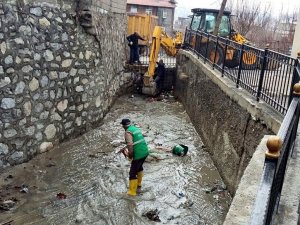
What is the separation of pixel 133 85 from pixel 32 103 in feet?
27.8

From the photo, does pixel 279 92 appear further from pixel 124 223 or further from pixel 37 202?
pixel 37 202

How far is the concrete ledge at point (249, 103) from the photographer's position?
5699 millimetres

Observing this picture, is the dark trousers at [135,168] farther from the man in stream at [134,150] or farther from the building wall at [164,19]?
the building wall at [164,19]

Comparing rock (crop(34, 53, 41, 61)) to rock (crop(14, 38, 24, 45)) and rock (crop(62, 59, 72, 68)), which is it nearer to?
rock (crop(14, 38, 24, 45))

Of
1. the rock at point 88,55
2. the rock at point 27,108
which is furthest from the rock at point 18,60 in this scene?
the rock at point 88,55

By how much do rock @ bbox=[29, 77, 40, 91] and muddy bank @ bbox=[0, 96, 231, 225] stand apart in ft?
4.63

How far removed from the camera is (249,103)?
22.2 ft

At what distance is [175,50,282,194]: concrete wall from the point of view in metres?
6.31

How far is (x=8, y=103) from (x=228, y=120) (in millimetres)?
4316

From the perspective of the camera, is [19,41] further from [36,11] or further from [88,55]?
[88,55]

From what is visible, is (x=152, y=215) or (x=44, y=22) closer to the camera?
(x=152, y=215)

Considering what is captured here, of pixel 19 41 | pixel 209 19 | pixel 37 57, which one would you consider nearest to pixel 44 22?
pixel 37 57

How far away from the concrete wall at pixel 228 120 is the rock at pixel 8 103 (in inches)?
165

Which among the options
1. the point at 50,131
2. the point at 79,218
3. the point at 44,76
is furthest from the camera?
the point at 50,131
